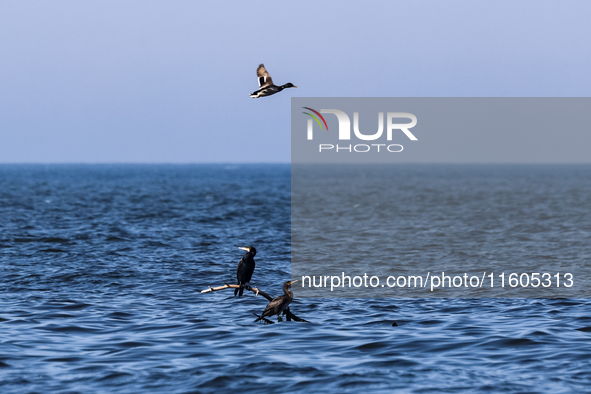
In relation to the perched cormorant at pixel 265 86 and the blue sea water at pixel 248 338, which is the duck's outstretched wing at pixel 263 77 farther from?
the blue sea water at pixel 248 338

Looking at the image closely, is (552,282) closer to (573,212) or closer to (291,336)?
(291,336)

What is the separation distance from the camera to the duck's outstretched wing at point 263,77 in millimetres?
15632

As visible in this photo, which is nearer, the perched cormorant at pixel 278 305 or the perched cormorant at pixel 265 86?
the perched cormorant at pixel 265 86

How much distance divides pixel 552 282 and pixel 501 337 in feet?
30.1

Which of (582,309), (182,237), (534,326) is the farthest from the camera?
(182,237)

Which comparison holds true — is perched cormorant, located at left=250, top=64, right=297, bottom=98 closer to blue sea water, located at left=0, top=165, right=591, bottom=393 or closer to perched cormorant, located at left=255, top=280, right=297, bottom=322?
perched cormorant, located at left=255, top=280, right=297, bottom=322

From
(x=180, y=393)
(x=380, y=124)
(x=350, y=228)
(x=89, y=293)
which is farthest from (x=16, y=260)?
(x=350, y=228)

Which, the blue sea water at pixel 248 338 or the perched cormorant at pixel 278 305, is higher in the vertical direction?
the perched cormorant at pixel 278 305

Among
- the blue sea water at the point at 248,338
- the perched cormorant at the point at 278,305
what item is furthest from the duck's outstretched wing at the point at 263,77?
the blue sea water at the point at 248,338

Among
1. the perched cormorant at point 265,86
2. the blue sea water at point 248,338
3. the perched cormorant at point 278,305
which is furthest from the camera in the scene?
the perched cormorant at point 278,305

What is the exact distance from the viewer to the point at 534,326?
635 inches

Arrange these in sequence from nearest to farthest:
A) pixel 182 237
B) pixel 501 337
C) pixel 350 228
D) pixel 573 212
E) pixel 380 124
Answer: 1. pixel 501 337
2. pixel 380 124
3. pixel 182 237
4. pixel 350 228
5. pixel 573 212

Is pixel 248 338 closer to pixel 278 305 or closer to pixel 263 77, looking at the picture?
pixel 278 305

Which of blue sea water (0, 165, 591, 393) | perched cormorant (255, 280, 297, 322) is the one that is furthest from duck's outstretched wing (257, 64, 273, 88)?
blue sea water (0, 165, 591, 393)
